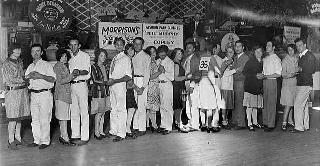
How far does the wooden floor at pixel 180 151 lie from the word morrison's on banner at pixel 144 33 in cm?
121

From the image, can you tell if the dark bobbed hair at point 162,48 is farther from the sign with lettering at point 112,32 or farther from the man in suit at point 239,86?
the man in suit at point 239,86

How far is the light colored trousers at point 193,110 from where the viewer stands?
5285mm

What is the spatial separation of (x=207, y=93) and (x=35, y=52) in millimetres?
→ 2258

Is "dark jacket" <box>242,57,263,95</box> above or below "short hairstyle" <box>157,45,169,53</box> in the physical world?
below

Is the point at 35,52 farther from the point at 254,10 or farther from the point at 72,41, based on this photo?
the point at 254,10

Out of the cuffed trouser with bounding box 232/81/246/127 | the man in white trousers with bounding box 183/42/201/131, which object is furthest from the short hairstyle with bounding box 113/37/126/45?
the cuffed trouser with bounding box 232/81/246/127

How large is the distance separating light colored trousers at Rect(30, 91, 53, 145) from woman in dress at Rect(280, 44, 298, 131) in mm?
3204

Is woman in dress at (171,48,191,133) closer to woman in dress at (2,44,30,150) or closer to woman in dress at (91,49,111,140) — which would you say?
woman in dress at (91,49,111,140)

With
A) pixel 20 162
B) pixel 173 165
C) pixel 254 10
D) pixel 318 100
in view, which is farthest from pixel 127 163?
pixel 318 100

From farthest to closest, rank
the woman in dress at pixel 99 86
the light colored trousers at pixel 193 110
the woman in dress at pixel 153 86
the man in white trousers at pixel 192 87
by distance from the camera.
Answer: the light colored trousers at pixel 193 110 → the man in white trousers at pixel 192 87 → the woman in dress at pixel 153 86 → the woman in dress at pixel 99 86

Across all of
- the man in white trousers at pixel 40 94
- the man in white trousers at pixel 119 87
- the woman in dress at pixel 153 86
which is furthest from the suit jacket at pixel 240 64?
the man in white trousers at pixel 40 94

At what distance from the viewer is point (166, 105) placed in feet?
17.1

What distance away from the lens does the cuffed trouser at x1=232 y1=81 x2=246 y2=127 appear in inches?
218

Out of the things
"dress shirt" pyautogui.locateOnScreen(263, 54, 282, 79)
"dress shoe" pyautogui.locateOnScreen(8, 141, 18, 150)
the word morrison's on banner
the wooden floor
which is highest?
the word morrison's on banner
